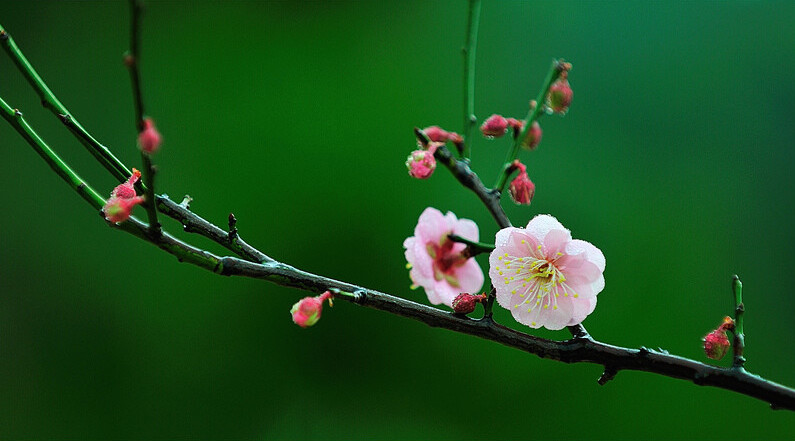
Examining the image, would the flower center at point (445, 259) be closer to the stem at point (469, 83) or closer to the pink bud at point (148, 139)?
the stem at point (469, 83)

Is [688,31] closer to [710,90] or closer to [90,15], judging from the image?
[710,90]

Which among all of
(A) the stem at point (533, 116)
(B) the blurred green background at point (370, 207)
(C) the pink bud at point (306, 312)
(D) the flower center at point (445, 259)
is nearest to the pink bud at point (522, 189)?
(A) the stem at point (533, 116)

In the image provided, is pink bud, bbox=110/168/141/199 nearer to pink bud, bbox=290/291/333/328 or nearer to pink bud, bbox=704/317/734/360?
pink bud, bbox=290/291/333/328

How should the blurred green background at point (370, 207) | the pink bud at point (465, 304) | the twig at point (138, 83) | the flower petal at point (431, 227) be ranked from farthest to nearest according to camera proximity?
the blurred green background at point (370, 207), the flower petal at point (431, 227), the pink bud at point (465, 304), the twig at point (138, 83)

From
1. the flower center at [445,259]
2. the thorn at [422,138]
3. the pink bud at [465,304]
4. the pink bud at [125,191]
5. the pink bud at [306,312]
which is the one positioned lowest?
the pink bud at [306,312]

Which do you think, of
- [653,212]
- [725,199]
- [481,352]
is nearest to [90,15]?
[481,352]

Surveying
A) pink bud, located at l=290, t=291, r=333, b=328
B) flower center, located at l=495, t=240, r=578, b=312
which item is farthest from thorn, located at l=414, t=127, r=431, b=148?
pink bud, located at l=290, t=291, r=333, b=328
